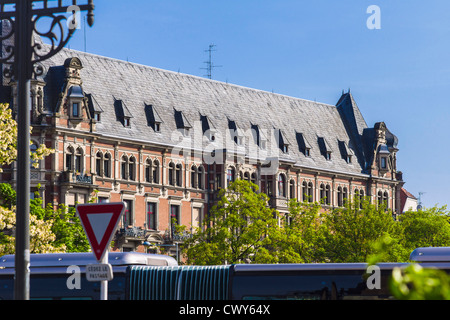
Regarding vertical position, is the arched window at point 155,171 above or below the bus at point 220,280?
above

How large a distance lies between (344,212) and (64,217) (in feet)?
72.4

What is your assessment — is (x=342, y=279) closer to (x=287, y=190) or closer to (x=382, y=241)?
(x=382, y=241)

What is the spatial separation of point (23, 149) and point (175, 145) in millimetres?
66342

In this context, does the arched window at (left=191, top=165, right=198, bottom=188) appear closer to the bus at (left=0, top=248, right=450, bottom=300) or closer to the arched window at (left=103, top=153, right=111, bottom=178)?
the arched window at (left=103, top=153, right=111, bottom=178)

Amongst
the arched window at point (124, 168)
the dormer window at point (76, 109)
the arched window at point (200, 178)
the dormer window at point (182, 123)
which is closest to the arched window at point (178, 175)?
the arched window at point (200, 178)

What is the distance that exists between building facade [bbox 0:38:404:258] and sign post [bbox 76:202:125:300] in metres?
50.0

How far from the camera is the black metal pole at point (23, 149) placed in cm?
1201

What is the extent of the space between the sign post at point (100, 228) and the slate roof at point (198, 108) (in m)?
58.4

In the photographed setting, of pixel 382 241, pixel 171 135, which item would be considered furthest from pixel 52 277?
pixel 171 135

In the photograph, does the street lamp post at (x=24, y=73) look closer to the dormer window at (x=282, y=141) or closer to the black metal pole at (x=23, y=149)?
the black metal pole at (x=23, y=149)

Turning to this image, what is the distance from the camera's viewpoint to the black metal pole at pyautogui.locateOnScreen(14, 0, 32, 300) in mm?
12008

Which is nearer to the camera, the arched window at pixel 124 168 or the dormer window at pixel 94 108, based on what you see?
the dormer window at pixel 94 108

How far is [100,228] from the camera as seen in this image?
527 inches

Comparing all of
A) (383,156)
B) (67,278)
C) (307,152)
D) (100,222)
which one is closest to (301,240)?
(307,152)
